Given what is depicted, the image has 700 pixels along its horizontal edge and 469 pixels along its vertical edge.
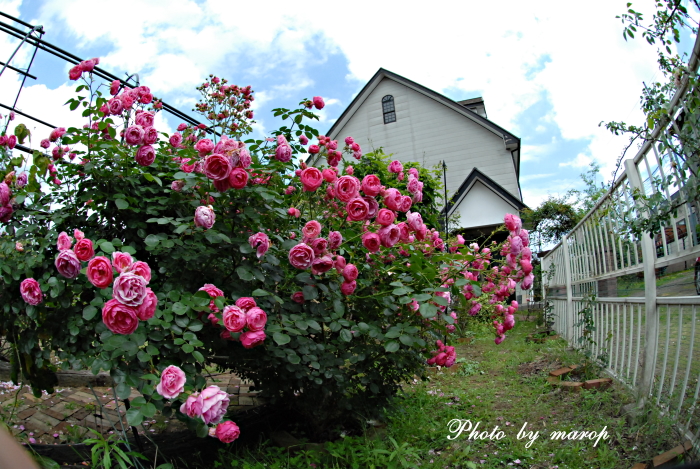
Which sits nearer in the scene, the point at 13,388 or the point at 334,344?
the point at 334,344

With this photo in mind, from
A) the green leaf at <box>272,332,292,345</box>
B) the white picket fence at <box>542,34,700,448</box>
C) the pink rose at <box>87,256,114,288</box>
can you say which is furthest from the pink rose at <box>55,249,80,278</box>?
the white picket fence at <box>542,34,700,448</box>

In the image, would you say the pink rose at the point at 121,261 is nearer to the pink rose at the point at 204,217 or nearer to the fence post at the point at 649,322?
the pink rose at the point at 204,217

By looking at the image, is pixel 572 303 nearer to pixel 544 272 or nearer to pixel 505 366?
pixel 505 366

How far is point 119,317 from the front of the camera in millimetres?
1605

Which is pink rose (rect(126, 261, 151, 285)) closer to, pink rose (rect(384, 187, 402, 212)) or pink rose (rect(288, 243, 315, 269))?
pink rose (rect(288, 243, 315, 269))

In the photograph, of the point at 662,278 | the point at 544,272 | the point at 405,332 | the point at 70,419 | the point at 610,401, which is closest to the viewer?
the point at 405,332

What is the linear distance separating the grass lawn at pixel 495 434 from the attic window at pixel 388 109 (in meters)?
13.2

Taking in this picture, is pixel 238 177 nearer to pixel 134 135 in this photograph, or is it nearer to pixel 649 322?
pixel 134 135

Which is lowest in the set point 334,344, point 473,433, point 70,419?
point 70,419

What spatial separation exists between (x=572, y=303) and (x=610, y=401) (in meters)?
2.97

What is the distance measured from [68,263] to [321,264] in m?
1.08

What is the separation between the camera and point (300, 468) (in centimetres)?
248

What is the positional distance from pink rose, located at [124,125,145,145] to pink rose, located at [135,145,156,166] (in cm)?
4

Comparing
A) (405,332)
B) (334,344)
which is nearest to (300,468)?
(334,344)
